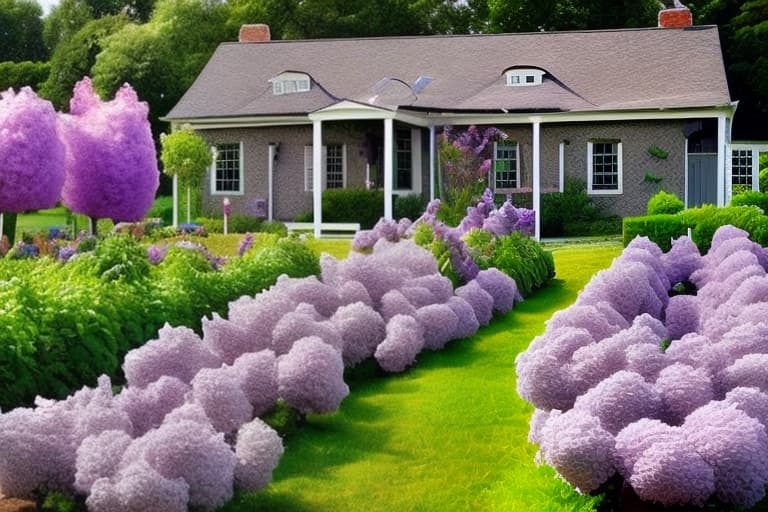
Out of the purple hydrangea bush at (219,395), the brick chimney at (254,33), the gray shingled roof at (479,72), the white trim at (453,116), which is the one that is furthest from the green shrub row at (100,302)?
the brick chimney at (254,33)

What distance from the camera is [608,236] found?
25.3 metres

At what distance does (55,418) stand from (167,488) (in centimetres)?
86

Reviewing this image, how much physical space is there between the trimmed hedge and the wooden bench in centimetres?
809

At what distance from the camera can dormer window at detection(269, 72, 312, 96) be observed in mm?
29719

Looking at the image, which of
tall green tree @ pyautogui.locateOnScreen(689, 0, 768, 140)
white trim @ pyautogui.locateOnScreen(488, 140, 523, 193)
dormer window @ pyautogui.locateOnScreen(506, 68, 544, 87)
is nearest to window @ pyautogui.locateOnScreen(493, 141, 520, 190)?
white trim @ pyautogui.locateOnScreen(488, 140, 523, 193)

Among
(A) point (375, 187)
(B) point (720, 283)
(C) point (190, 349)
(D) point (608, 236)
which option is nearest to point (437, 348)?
(B) point (720, 283)

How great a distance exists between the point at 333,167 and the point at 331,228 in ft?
13.8

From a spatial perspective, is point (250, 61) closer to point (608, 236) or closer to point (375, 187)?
point (375, 187)

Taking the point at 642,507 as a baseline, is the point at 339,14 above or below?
above

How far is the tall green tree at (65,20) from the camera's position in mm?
55250

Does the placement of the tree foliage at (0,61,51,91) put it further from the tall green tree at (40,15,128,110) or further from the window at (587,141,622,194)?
the window at (587,141,622,194)

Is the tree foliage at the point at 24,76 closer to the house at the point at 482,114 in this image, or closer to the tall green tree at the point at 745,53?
the house at the point at 482,114

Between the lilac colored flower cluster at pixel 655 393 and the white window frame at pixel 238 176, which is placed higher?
the white window frame at pixel 238 176

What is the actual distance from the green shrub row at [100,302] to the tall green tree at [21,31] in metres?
51.5
